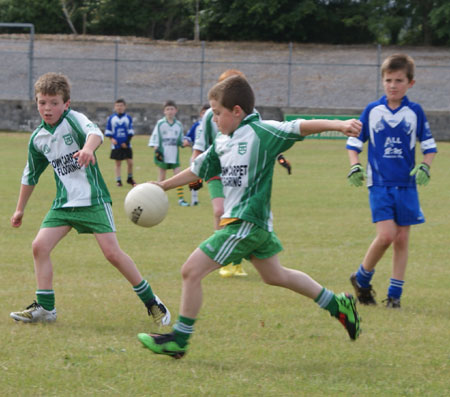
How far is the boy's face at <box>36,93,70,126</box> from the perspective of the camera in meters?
5.81

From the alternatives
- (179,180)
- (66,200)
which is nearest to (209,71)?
(66,200)

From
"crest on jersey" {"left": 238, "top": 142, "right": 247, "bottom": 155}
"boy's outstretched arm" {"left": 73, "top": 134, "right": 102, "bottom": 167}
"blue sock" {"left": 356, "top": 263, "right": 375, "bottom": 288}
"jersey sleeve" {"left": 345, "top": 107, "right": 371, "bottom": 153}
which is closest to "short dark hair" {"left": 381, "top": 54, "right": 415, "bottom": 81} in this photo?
"jersey sleeve" {"left": 345, "top": 107, "right": 371, "bottom": 153}

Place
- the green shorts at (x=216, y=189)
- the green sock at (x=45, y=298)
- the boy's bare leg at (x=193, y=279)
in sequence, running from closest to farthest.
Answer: the boy's bare leg at (x=193, y=279)
the green sock at (x=45, y=298)
the green shorts at (x=216, y=189)

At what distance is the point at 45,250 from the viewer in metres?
5.83

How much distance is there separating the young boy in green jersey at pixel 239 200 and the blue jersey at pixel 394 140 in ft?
5.70

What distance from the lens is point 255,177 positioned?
195 inches

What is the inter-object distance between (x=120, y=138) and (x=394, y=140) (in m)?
12.2

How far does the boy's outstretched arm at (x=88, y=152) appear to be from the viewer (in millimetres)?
5367

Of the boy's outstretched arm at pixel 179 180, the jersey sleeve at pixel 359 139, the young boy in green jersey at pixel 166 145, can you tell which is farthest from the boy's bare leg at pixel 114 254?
the young boy in green jersey at pixel 166 145

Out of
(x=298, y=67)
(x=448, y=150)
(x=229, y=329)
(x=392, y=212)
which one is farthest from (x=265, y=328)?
(x=298, y=67)

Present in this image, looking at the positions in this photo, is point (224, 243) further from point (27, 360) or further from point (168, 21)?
point (168, 21)

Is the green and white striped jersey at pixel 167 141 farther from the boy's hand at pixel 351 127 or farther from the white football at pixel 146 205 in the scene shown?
the boy's hand at pixel 351 127

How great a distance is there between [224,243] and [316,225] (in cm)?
705

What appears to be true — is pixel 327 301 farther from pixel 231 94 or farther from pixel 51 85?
pixel 51 85
